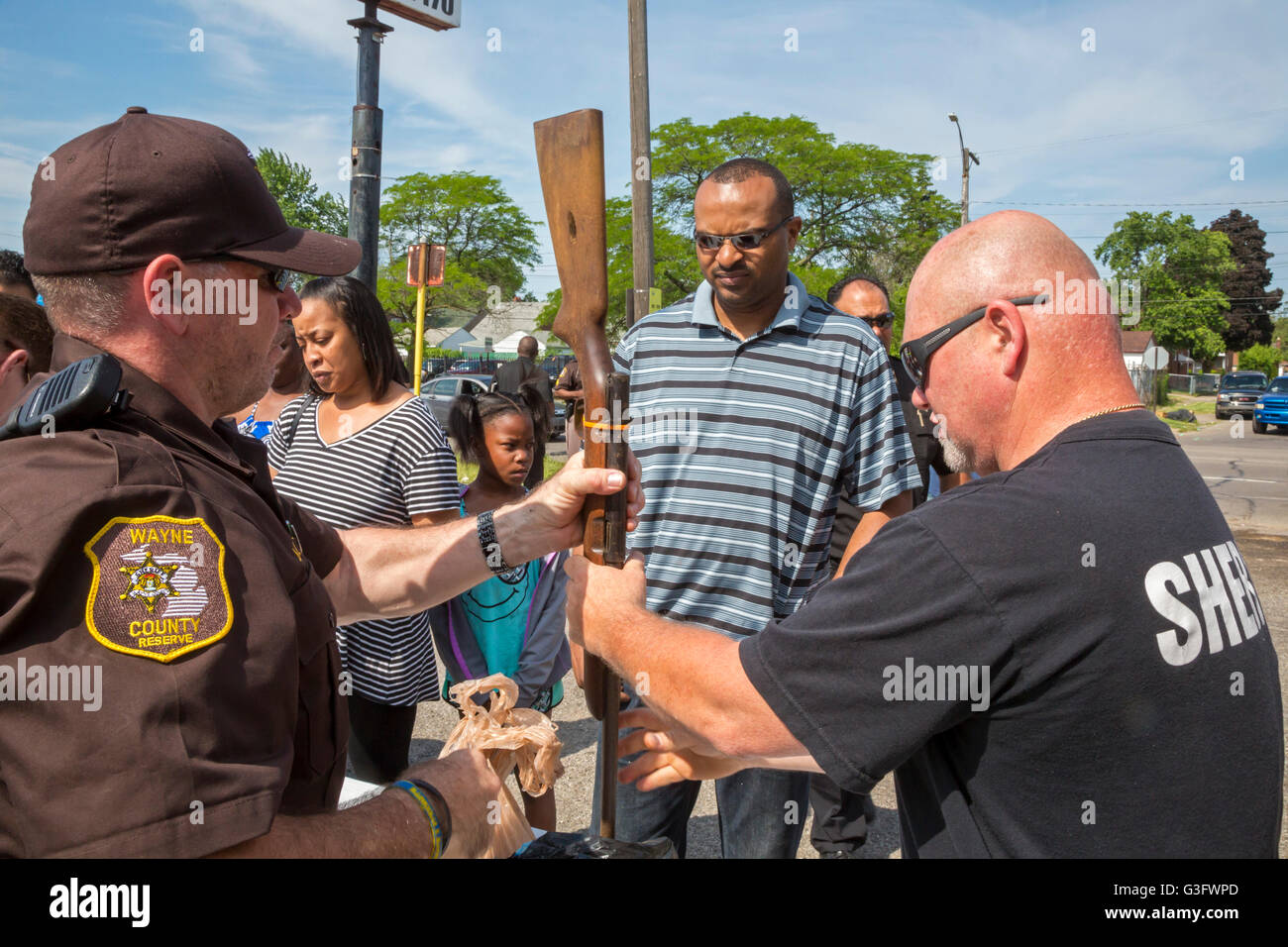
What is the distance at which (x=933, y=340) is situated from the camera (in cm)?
178

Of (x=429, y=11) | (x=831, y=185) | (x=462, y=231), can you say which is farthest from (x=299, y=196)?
(x=429, y=11)

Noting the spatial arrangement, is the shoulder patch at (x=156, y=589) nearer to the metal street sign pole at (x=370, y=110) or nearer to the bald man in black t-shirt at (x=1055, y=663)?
the bald man in black t-shirt at (x=1055, y=663)

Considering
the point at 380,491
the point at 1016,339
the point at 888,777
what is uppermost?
the point at 1016,339

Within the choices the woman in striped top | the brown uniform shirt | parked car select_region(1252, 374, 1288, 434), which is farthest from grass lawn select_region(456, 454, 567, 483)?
parked car select_region(1252, 374, 1288, 434)

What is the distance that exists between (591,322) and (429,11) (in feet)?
11.7

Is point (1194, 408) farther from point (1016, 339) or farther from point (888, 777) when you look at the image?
point (1016, 339)

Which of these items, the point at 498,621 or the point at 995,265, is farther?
the point at 498,621

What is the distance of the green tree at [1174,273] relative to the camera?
2093 inches

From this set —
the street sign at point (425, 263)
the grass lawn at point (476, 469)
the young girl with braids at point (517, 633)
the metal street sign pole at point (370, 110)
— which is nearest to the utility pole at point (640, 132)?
the street sign at point (425, 263)

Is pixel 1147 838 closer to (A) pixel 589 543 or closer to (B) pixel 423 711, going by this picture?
(A) pixel 589 543

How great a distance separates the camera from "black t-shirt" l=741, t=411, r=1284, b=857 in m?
1.33

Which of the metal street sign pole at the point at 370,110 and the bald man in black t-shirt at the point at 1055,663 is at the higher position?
the metal street sign pole at the point at 370,110

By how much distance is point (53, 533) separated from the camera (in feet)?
3.54

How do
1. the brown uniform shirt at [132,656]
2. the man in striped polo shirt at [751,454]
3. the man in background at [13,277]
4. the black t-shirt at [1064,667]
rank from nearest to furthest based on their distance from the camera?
1. the brown uniform shirt at [132,656]
2. the black t-shirt at [1064,667]
3. the man in striped polo shirt at [751,454]
4. the man in background at [13,277]
